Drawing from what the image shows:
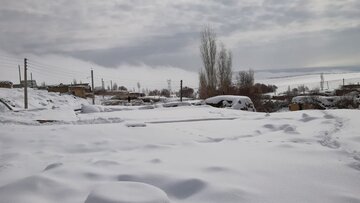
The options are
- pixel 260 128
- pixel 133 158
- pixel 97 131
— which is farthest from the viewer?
pixel 260 128

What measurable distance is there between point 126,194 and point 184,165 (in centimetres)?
125

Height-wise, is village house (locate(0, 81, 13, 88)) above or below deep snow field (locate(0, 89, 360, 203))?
above

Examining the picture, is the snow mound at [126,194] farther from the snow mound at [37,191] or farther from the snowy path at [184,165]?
the snow mound at [37,191]

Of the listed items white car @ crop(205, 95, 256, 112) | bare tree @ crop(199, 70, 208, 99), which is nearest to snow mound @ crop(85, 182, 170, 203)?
white car @ crop(205, 95, 256, 112)

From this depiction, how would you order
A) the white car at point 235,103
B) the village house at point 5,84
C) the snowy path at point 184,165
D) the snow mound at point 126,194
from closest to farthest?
the snow mound at point 126,194 < the snowy path at point 184,165 < the white car at point 235,103 < the village house at point 5,84

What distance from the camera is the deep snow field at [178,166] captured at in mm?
2598

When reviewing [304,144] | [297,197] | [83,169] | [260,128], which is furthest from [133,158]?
[260,128]

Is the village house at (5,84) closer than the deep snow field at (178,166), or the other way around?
the deep snow field at (178,166)

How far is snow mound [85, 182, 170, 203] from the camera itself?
2225 millimetres

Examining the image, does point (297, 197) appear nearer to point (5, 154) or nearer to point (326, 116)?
point (5, 154)

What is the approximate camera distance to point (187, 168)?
11.0 ft

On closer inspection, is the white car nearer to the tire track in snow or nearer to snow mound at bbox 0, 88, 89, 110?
the tire track in snow

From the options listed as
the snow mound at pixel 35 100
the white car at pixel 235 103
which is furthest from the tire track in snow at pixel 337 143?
the snow mound at pixel 35 100

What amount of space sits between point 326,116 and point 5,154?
274 inches
